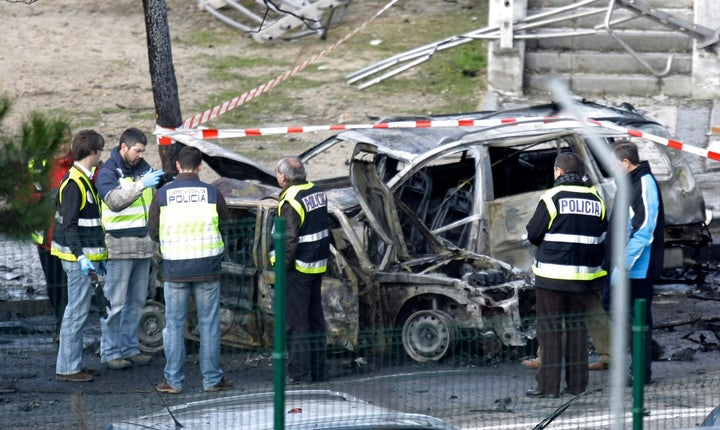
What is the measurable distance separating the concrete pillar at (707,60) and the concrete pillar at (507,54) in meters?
2.28

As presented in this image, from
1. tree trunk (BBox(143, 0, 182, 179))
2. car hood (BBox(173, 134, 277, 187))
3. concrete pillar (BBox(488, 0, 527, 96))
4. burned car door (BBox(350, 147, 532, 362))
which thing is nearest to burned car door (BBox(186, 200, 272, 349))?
burned car door (BBox(350, 147, 532, 362))

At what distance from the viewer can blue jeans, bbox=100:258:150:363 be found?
8.53 metres

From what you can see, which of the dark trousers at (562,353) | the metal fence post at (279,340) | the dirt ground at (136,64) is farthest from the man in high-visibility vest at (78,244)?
the dirt ground at (136,64)

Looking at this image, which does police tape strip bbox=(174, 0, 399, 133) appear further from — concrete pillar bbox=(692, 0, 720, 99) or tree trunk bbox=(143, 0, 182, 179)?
concrete pillar bbox=(692, 0, 720, 99)

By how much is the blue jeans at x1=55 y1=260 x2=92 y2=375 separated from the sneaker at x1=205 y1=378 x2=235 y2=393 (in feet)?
3.30

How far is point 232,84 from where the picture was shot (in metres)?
18.1

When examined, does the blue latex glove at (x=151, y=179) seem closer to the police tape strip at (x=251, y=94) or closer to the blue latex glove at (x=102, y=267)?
the blue latex glove at (x=102, y=267)

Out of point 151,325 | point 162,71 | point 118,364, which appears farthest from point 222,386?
point 162,71

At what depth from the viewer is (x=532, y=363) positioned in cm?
820

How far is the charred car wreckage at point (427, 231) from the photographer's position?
358 inches

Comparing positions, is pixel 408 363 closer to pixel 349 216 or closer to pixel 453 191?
pixel 349 216

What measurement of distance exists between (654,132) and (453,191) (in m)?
1.87

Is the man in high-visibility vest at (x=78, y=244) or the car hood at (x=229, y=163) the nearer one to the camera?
the man in high-visibility vest at (x=78, y=244)

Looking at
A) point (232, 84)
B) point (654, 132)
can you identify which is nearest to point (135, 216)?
point (654, 132)
